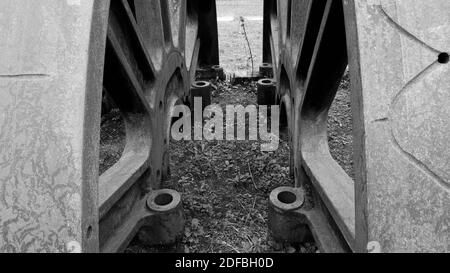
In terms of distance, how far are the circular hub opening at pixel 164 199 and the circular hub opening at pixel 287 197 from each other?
22.1 inches

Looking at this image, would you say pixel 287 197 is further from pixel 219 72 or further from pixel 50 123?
pixel 219 72

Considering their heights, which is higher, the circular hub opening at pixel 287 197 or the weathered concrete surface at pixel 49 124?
the weathered concrete surface at pixel 49 124

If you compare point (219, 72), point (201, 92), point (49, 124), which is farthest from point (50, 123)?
point (219, 72)

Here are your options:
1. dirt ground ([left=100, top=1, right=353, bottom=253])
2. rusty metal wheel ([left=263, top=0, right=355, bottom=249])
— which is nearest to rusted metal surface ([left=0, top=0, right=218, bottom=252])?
rusty metal wheel ([left=263, top=0, right=355, bottom=249])

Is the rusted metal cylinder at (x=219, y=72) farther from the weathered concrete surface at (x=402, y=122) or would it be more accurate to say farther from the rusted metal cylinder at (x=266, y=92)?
the weathered concrete surface at (x=402, y=122)

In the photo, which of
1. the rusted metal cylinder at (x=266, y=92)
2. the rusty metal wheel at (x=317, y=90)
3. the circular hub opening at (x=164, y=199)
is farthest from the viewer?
the rusted metal cylinder at (x=266, y=92)

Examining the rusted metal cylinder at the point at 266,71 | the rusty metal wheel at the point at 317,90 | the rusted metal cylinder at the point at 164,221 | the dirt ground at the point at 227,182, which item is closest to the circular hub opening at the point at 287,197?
the rusty metal wheel at the point at 317,90

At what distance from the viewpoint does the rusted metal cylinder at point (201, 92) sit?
11.8 feet

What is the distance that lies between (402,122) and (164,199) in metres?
1.35

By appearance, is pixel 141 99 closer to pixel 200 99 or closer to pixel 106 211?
pixel 106 211

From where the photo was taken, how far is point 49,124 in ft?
3.17

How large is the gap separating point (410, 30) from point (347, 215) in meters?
0.66

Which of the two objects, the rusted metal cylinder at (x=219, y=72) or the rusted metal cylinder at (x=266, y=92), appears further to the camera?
the rusted metal cylinder at (x=219, y=72)

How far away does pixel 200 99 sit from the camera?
3.64 meters
